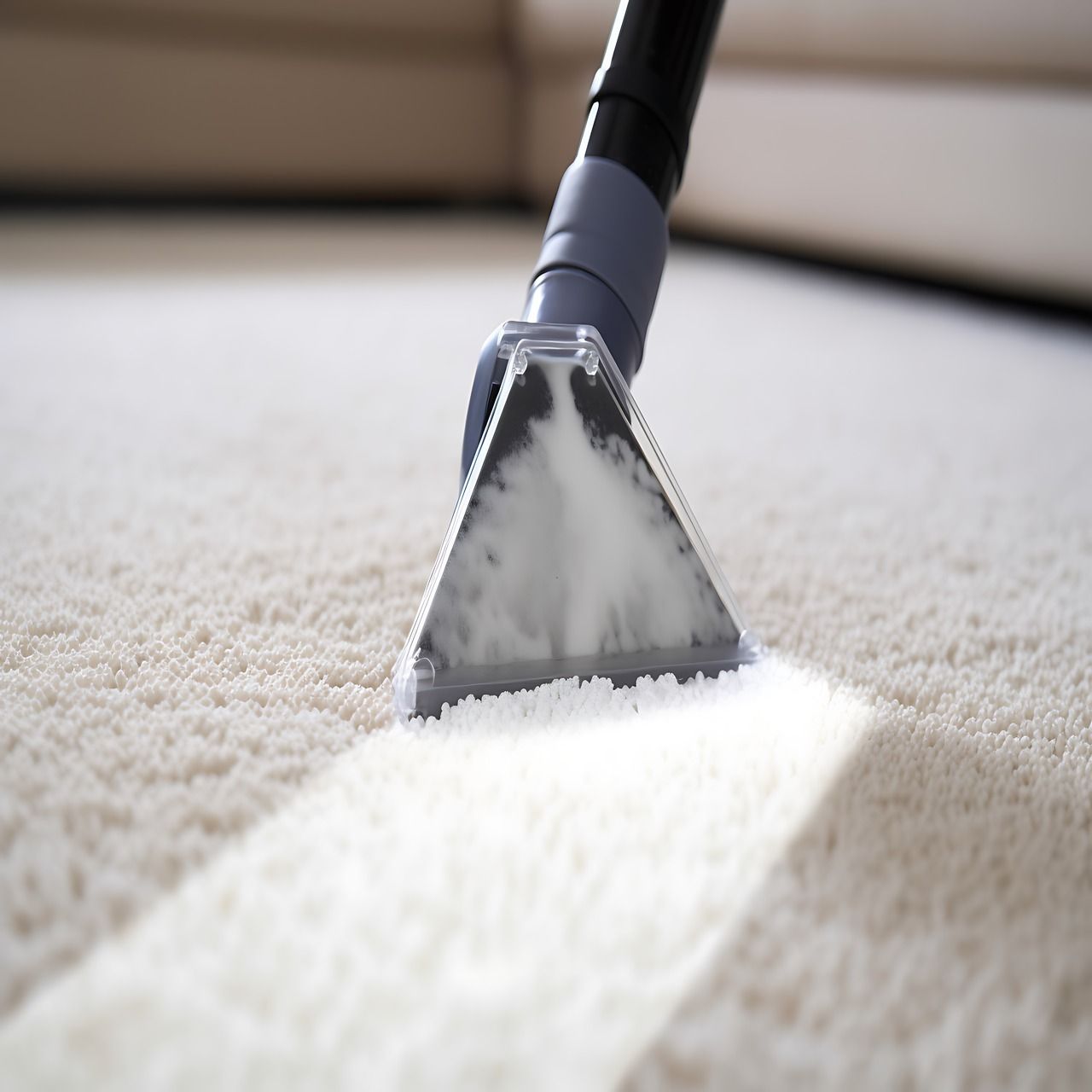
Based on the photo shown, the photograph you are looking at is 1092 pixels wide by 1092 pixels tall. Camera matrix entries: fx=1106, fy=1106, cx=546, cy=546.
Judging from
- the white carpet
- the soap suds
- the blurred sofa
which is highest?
the blurred sofa

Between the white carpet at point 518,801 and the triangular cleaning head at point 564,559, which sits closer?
the white carpet at point 518,801

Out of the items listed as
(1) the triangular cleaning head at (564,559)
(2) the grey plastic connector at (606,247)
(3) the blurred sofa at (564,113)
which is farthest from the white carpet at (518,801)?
(3) the blurred sofa at (564,113)

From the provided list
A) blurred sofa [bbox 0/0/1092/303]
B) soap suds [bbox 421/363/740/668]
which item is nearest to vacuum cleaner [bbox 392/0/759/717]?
soap suds [bbox 421/363/740/668]

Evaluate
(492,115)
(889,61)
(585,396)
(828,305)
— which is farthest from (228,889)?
(492,115)

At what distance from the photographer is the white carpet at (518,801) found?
217 mm

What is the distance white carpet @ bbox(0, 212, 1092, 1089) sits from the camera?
0.22 metres

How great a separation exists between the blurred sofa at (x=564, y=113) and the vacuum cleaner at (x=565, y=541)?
0.89 metres

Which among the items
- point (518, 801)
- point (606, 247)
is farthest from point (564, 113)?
point (518, 801)

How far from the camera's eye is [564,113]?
73.3 inches

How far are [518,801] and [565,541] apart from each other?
10cm

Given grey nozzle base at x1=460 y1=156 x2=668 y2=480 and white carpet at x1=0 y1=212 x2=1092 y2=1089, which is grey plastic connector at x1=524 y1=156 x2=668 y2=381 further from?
white carpet at x1=0 y1=212 x2=1092 y2=1089

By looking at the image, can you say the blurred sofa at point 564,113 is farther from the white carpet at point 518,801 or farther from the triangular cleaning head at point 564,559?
the triangular cleaning head at point 564,559

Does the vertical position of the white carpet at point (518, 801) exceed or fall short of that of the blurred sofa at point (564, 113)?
it falls short

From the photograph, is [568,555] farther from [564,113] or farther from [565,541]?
[564,113]
